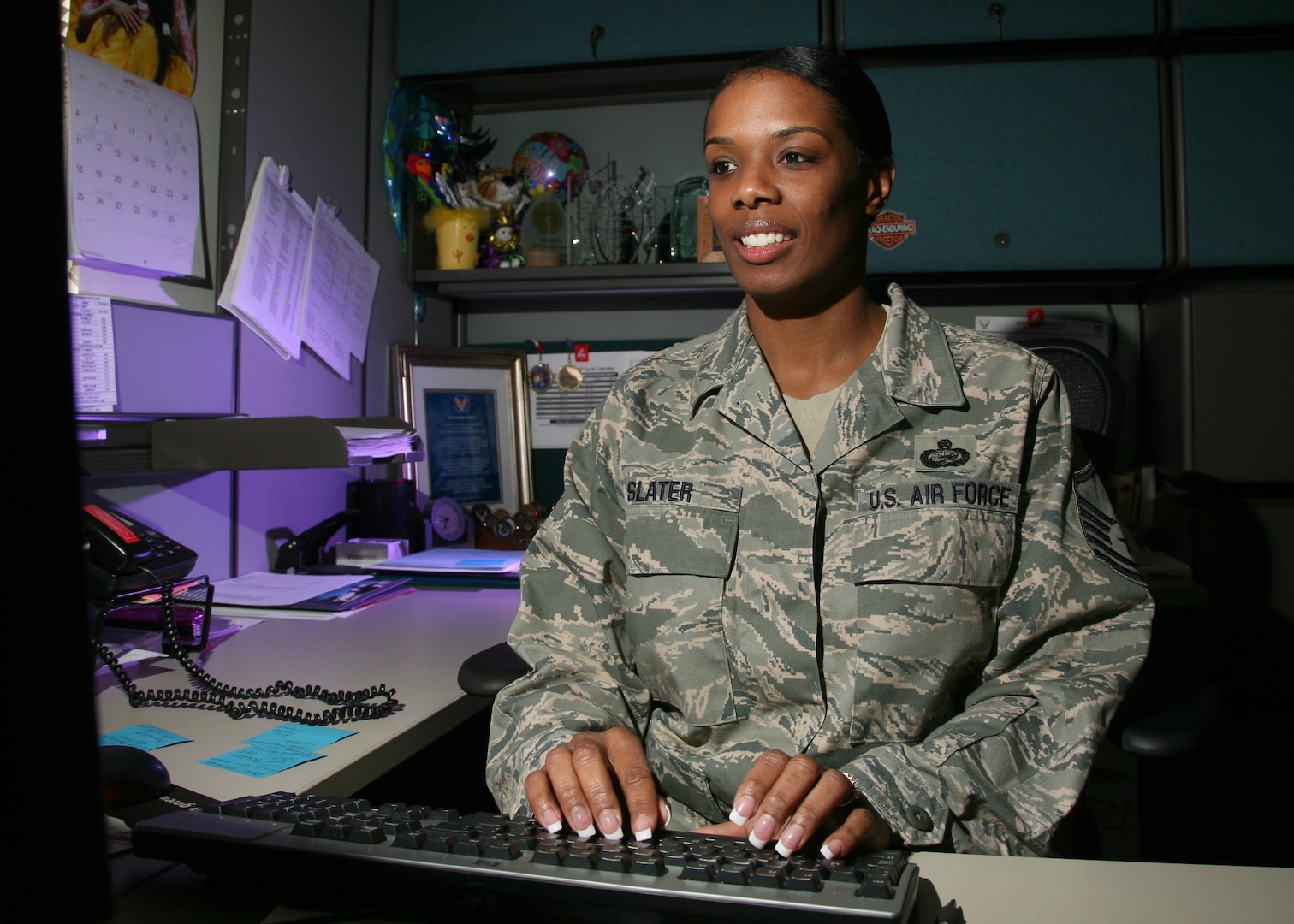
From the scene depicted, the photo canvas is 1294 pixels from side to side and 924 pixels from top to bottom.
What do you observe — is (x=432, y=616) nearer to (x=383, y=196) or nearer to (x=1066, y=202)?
(x=383, y=196)

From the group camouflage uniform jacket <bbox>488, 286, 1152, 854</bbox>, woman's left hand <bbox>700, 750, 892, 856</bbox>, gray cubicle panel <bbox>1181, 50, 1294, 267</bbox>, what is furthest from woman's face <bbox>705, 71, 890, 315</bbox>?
gray cubicle panel <bbox>1181, 50, 1294, 267</bbox>

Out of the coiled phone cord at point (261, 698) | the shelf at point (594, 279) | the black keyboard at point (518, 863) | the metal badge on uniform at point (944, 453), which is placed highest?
the shelf at point (594, 279)

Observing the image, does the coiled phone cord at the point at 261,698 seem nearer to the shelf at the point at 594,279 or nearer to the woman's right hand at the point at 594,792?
the woman's right hand at the point at 594,792

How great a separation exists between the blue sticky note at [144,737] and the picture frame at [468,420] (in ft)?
3.63

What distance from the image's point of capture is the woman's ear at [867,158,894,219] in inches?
43.6

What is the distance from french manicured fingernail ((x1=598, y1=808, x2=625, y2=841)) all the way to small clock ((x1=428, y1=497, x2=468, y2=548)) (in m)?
1.37

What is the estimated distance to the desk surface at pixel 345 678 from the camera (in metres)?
0.83

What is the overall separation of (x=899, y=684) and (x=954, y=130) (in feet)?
4.17

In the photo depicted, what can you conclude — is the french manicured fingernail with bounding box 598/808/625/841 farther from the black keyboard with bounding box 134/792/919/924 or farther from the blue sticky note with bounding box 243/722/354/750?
the blue sticky note with bounding box 243/722/354/750

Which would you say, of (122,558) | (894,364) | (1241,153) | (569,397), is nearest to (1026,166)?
(1241,153)

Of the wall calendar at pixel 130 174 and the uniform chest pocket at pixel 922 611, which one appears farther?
the wall calendar at pixel 130 174

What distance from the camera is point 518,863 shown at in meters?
0.55

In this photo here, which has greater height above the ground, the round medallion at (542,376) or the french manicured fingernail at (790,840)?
the round medallion at (542,376)

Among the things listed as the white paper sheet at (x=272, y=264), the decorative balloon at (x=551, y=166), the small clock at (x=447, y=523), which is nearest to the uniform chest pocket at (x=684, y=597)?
the white paper sheet at (x=272, y=264)
